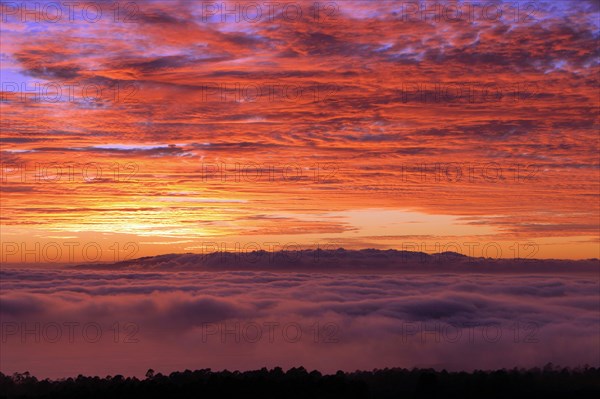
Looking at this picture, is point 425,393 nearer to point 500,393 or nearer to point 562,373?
point 500,393

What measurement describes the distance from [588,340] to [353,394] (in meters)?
127

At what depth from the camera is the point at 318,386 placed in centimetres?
9950

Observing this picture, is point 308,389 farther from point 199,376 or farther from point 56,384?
point 56,384

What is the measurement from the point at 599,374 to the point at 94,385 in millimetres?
84109

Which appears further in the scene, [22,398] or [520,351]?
[520,351]

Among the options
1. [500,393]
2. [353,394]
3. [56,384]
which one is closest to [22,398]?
[56,384]

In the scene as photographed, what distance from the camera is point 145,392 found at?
3538 inches

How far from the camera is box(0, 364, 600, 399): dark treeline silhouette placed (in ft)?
302

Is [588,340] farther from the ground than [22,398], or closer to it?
closer to it

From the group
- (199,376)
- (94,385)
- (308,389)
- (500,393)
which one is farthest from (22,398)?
(500,393)

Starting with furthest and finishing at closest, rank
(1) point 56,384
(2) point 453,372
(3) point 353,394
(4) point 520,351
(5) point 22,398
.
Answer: (4) point 520,351 < (2) point 453,372 < (1) point 56,384 < (3) point 353,394 < (5) point 22,398

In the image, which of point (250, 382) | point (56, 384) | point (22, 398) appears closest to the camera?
point (22, 398)

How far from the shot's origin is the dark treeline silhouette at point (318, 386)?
302 ft

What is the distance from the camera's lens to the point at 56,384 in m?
109
